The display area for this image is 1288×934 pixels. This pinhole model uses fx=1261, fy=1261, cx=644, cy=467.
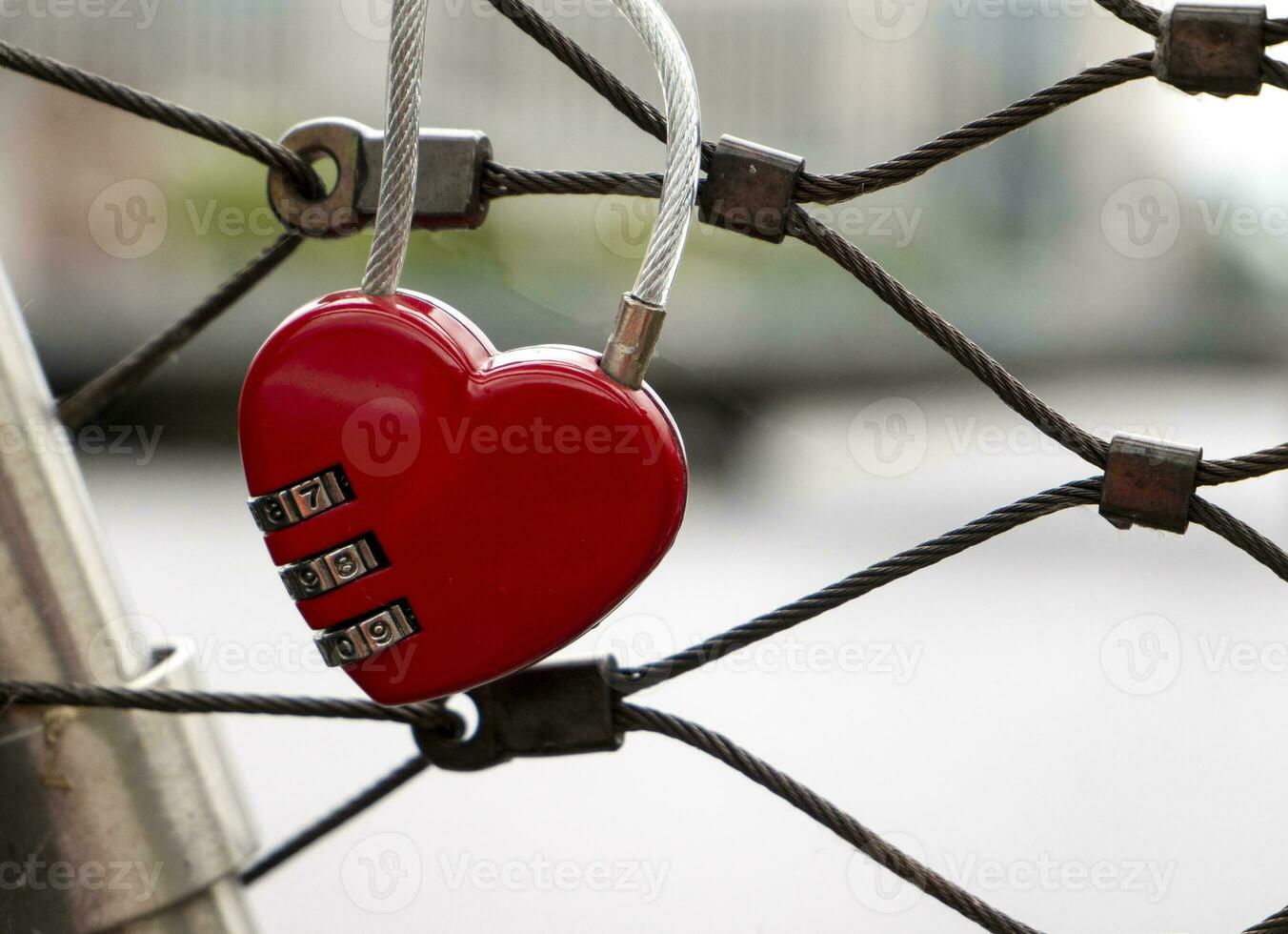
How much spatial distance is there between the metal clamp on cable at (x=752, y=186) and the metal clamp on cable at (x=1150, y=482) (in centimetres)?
10

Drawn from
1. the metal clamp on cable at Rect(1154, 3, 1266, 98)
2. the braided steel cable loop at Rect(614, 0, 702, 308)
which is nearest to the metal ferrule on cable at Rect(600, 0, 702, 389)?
the braided steel cable loop at Rect(614, 0, 702, 308)

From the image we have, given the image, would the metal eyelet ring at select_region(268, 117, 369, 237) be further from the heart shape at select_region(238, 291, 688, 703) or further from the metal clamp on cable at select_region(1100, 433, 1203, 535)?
the metal clamp on cable at select_region(1100, 433, 1203, 535)

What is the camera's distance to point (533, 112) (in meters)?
1.73

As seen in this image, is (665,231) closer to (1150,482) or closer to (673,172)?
(673,172)

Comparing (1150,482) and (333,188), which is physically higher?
(333,188)

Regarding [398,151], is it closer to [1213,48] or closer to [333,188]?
[333,188]

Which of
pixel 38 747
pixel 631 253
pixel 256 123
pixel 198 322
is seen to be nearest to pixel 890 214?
pixel 631 253

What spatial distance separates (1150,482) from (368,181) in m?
0.21

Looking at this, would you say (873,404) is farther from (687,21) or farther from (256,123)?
(256,123)

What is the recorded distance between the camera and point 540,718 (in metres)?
0.34

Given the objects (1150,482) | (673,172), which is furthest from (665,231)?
(1150,482)

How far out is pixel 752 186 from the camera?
31 centimetres

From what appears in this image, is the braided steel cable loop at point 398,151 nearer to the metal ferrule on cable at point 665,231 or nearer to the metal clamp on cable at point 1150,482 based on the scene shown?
the metal ferrule on cable at point 665,231

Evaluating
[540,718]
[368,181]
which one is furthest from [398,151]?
[540,718]
